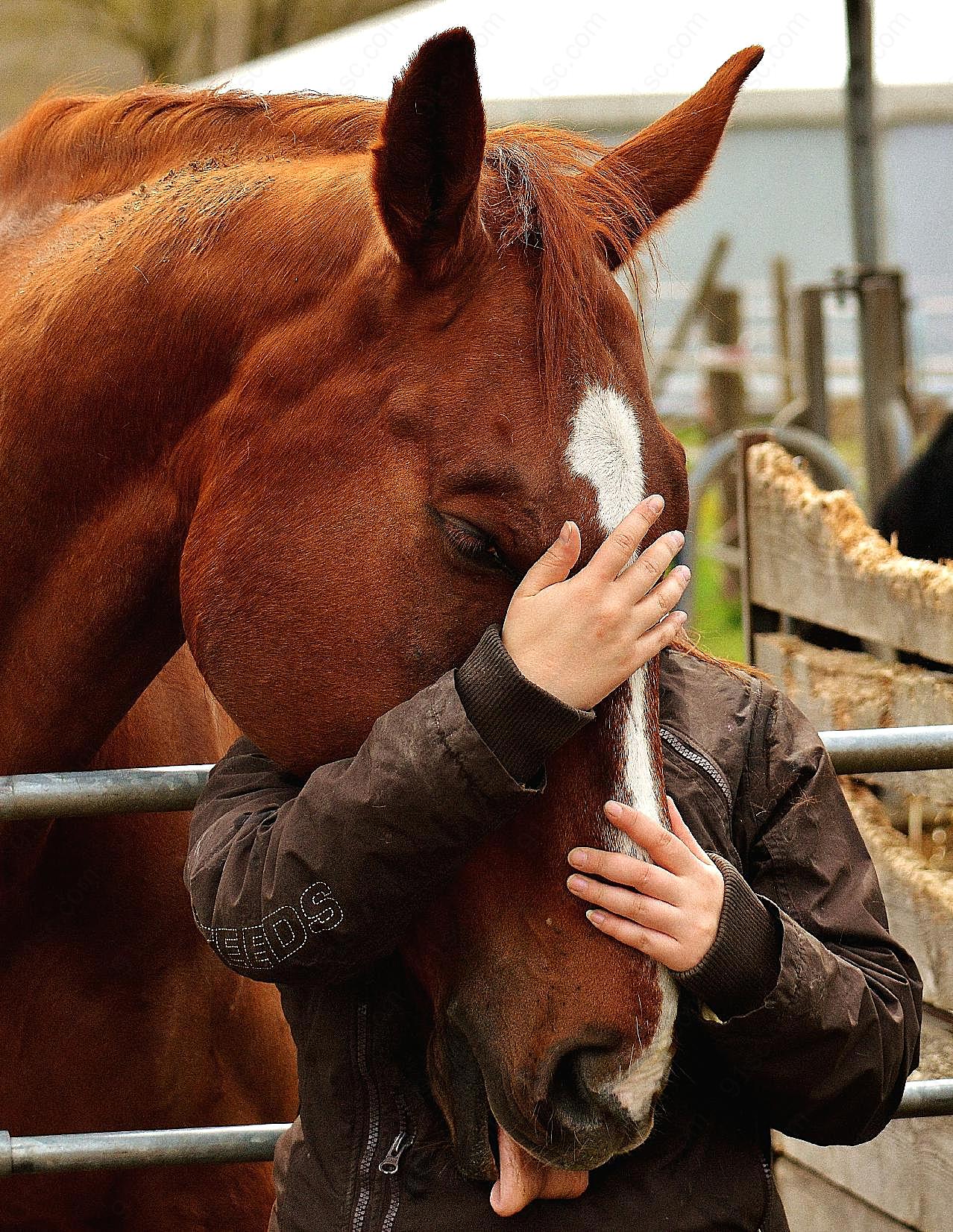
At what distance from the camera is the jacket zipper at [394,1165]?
1387 millimetres

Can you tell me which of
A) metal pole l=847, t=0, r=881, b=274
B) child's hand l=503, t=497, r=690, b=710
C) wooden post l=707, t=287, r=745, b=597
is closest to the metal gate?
child's hand l=503, t=497, r=690, b=710

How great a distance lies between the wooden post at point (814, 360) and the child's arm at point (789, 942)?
583 cm

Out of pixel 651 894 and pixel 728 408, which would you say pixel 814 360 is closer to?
pixel 728 408

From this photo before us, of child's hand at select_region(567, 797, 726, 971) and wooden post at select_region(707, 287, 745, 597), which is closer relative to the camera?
child's hand at select_region(567, 797, 726, 971)

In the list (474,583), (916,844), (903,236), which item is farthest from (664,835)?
(903,236)

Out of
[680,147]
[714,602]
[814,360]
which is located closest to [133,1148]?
[680,147]

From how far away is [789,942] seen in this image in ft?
4.43

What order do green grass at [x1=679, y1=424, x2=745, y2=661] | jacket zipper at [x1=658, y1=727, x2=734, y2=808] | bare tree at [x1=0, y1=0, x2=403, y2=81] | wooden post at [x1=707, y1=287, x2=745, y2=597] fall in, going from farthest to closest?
wooden post at [x1=707, y1=287, x2=745, y2=597]
green grass at [x1=679, y1=424, x2=745, y2=661]
bare tree at [x1=0, y1=0, x2=403, y2=81]
jacket zipper at [x1=658, y1=727, x2=734, y2=808]

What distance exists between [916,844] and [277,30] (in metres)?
3.13

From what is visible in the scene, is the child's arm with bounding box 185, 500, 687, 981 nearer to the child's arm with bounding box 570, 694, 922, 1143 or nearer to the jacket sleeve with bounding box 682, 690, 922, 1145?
the child's arm with bounding box 570, 694, 922, 1143

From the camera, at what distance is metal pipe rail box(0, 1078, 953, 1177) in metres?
1.75

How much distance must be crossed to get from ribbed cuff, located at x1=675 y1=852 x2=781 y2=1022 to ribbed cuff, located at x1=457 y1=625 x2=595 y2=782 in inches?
9.5

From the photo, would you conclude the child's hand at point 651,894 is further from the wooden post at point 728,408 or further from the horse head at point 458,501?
the wooden post at point 728,408

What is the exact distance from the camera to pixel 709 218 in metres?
23.4
